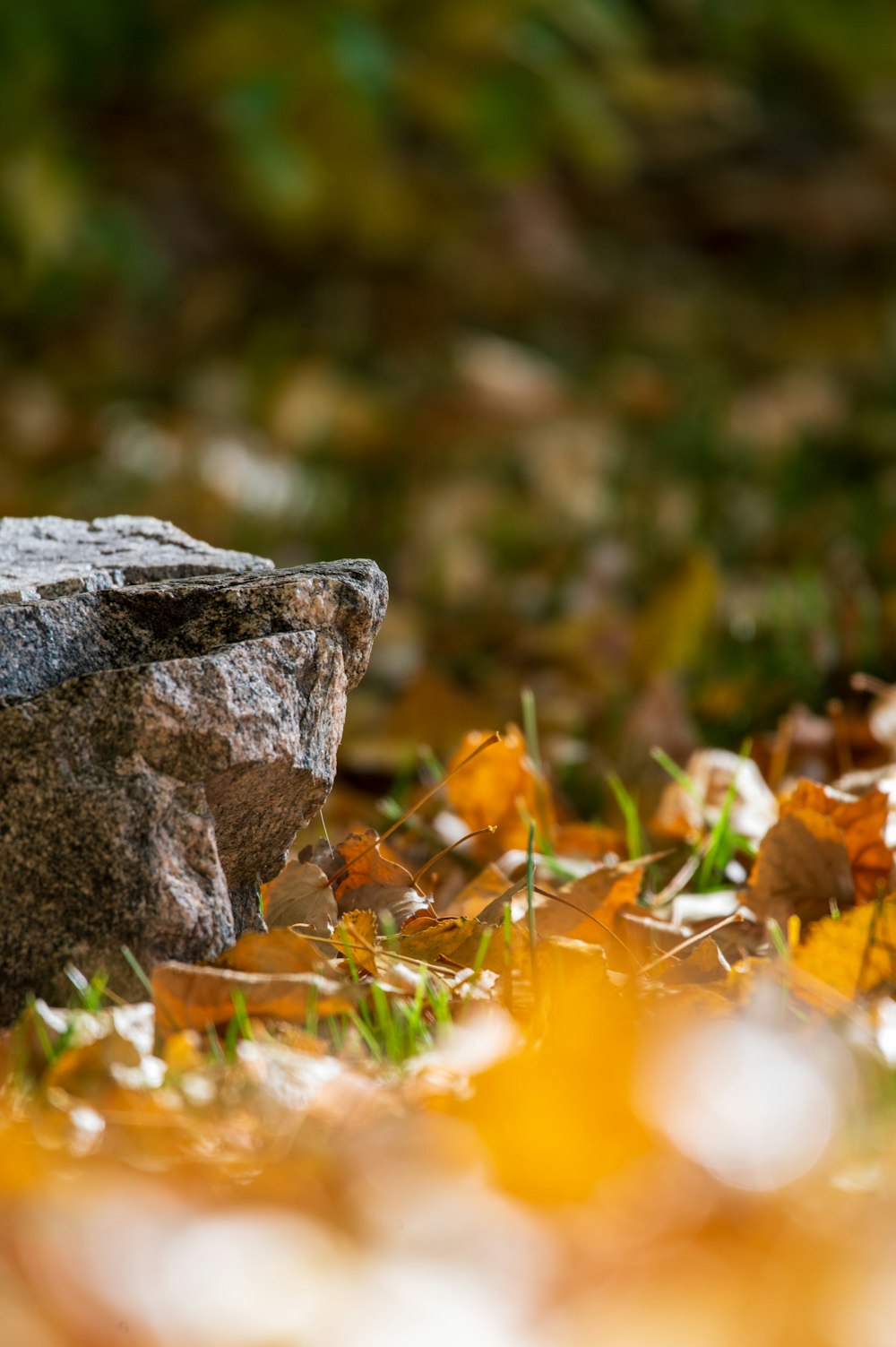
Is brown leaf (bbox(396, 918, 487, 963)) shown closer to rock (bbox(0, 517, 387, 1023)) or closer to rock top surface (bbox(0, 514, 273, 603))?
rock (bbox(0, 517, 387, 1023))

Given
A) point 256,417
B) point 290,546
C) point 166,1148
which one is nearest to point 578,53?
point 256,417

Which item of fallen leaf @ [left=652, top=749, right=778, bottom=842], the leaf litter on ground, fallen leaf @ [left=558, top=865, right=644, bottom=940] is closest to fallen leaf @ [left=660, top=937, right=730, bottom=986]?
the leaf litter on ground

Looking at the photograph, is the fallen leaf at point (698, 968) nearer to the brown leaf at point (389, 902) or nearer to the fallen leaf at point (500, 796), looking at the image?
the brown leaf at point (389, 902)

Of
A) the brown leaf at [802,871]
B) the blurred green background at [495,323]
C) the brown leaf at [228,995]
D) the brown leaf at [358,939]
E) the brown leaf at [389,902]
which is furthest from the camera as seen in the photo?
the blurred green background at [495,323]

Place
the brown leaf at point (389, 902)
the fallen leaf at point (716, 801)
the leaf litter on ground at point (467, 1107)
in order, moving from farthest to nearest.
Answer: the fallen leaf at point (716, 801), the brown leaf at point (389, 902), the leaf litter on ground at point (467, 1107)

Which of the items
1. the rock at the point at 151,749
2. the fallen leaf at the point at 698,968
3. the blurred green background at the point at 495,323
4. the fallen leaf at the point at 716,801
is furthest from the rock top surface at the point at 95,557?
the blurred green background at the point at 495,323

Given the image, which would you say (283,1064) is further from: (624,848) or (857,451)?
(857,451)
